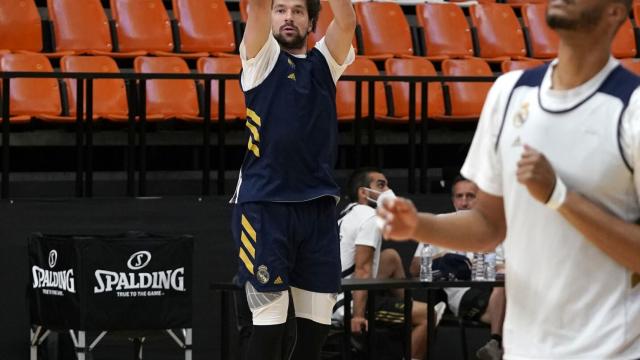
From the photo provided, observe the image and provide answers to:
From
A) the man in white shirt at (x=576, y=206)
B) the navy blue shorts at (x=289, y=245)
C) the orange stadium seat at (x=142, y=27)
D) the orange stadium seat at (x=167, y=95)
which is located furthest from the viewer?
the orange stadium seat at (x=142, y=27)

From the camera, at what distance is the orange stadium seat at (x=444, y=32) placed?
10023 millimetres

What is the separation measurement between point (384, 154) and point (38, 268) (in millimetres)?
3306

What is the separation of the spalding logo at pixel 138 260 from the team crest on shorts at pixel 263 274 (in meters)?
1.76

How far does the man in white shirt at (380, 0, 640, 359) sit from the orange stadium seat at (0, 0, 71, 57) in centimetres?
679

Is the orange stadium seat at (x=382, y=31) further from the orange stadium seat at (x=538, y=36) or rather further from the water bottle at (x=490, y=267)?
the water bottle at (x=490, y=267)

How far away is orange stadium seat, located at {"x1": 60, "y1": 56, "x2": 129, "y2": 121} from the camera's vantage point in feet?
26.6

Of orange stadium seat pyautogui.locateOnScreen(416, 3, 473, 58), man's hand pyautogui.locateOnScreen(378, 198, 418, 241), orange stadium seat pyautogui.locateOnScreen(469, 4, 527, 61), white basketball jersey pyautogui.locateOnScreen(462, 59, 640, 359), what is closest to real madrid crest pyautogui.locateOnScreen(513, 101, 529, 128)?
white basketball jersey pyautogui.locateOnScreen(462, 59, 640, 359)

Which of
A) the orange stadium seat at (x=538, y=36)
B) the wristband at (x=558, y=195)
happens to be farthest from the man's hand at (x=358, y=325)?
the wristband at (x=558, y=195)

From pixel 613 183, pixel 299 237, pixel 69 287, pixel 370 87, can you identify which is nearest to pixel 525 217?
pixel 613 183

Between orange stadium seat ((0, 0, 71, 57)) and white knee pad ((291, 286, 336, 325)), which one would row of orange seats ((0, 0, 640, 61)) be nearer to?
orange stadium seat ((0, 0, 71, 57))

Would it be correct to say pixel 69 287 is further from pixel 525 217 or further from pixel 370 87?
pixel 525 217

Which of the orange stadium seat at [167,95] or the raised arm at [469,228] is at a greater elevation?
the raised arm at [469,228]

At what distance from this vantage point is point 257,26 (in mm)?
4785

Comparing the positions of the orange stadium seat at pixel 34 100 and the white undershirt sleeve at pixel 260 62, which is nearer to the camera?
the white undershirt sleeve at pixel 260 62
